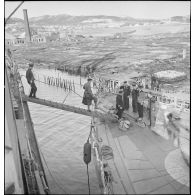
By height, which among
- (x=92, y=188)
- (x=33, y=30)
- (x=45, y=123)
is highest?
(x=33, y=30)

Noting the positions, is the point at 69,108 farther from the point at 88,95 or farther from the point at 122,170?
the point at 122,170

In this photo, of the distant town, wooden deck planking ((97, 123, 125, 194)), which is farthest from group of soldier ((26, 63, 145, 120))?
the distant town

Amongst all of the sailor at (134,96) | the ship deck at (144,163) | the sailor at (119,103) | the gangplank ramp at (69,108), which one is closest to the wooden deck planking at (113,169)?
the ship deck at (144,163)

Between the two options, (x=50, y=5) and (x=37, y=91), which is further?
(x=37, y=91)

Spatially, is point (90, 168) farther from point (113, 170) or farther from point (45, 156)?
point (45, 156)

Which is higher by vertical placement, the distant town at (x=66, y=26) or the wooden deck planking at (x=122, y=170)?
the distant town at (x=66, y=26)

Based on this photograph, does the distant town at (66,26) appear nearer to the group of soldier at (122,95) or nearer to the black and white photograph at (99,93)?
the black and white photograph at (99,93)
